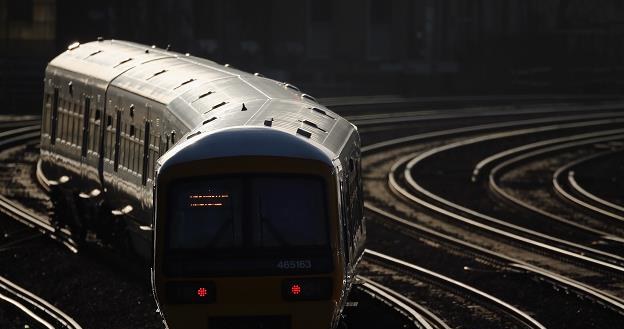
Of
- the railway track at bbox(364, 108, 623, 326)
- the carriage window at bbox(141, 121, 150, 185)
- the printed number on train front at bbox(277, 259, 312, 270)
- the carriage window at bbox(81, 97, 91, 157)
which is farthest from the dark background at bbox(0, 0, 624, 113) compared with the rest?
the printed number on train front at bbox(277, 259, 312, 270)

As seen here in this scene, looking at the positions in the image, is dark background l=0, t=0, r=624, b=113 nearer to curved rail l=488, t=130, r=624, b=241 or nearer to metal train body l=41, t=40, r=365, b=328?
curved rail l=488, t=130, r=624, b=241

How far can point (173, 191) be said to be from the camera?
1240cm

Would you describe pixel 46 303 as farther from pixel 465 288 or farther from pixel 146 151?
pixel 465 288

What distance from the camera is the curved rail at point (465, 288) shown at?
16.0 metres

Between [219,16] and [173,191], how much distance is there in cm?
3974

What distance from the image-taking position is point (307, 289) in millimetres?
12297

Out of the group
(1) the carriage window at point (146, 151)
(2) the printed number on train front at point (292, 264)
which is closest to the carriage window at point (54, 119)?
(1) the carriage window at point (146, 151)

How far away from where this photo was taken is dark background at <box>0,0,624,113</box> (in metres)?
47.4

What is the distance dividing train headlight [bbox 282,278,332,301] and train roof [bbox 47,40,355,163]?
1.20 metres

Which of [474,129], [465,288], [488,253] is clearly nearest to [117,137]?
[465,288]

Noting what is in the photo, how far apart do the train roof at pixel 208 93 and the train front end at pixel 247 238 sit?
0.45 meters

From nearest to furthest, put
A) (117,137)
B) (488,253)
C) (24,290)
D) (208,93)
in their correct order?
(208,93), (24,290), (117,137), (488,253)

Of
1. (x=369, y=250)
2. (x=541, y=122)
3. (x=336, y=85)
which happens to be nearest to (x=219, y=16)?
(x=336, y=85)

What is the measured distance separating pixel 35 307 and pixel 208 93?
3.05 m
